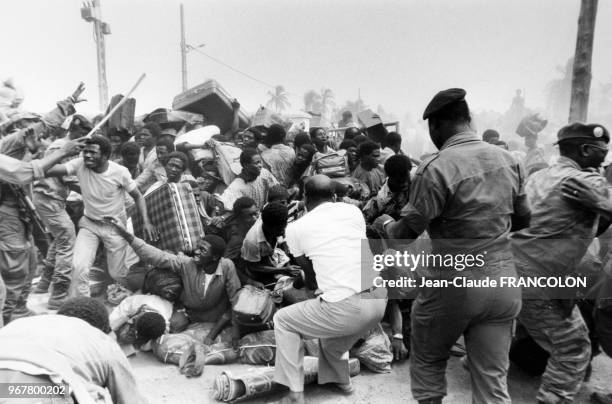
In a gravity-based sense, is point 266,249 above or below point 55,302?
above

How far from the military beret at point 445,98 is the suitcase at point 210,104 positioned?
18.8 ft

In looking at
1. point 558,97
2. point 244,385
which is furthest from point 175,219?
point 558,97

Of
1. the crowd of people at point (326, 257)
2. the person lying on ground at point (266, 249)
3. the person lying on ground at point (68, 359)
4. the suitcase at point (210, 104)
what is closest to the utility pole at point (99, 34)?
the suitcase at point (210, 104)

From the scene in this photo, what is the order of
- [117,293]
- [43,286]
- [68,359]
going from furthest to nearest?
[43,286]
[117,293]
[68,359]

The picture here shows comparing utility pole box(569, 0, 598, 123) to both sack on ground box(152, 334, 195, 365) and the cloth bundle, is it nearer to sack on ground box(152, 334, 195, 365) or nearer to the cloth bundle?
the cloth bundle

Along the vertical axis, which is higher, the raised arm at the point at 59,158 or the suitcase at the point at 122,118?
the suitcase at the point at 122,118

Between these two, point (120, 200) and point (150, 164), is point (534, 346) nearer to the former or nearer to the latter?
point (120, 200)

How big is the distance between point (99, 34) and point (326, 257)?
44.3ft

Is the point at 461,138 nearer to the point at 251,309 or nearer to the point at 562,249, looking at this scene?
the point at 562,249

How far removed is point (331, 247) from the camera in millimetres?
3199

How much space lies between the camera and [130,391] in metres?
2.06

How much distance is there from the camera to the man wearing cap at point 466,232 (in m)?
2.43

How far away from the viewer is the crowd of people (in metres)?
2.42

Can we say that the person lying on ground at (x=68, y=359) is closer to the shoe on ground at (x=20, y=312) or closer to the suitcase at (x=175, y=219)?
the shoe on ground at (x=20, y=312)
